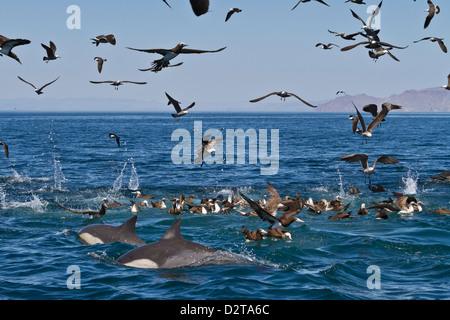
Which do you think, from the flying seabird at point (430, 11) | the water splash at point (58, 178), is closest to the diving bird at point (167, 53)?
the flying seabird at point (430, 11)

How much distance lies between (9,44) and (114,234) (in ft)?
19.7

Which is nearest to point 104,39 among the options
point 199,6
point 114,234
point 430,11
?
point 114,234

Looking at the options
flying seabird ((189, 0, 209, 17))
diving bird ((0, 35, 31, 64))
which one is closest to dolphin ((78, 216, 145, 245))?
diving bird ((0, 35, 31, 64))

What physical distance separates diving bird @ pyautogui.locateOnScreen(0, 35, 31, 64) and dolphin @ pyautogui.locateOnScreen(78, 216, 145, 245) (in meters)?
5.48

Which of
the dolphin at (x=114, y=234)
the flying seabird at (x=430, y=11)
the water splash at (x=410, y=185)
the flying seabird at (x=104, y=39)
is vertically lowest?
the water splash at (x=410, y=185)

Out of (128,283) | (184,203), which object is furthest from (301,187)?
(128,283)

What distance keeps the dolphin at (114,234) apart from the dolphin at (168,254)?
1.79m

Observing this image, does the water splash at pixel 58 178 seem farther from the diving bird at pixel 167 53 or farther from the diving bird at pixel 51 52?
the diving bird at pixel 167 53

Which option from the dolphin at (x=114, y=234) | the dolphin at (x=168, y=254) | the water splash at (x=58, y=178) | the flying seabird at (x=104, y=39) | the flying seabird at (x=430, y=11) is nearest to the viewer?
the dolphin at (x=168, y=254)

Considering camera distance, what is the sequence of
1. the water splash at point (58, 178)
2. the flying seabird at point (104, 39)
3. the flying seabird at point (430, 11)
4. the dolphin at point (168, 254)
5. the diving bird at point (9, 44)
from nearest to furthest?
the diving bird at point (9, 44) → the dolphin at point (168, 254) → the flying seabird at point (430, 11) → the flying seabird at point (104, 39) → the water splash at point (58, 178)

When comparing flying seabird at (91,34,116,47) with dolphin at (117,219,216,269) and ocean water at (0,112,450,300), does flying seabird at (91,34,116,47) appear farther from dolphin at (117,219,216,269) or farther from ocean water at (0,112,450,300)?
dolphin at (117,219,216,269)

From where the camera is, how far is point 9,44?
13.1 meters

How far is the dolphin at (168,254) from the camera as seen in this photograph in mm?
13250

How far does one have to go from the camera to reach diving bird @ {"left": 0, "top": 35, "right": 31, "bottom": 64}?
42.0ft
